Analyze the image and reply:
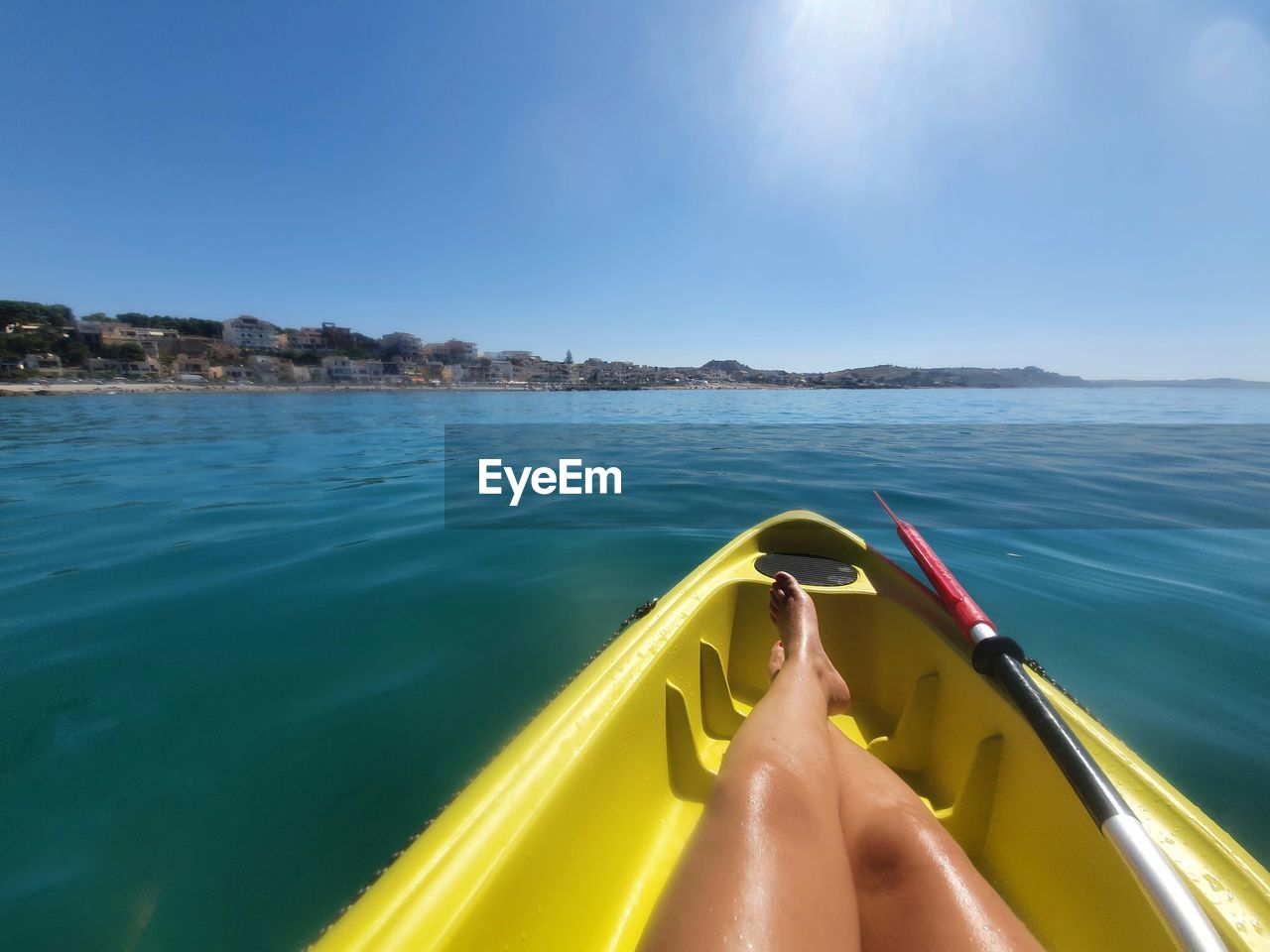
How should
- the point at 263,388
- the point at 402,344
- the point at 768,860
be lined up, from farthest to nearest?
the point at 402,344, the point at 263,388, the point at 768,860

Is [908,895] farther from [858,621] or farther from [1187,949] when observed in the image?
[858,621]

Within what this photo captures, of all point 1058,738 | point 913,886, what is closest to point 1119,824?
point 1058,738

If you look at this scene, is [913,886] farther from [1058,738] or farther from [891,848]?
[1058,738]

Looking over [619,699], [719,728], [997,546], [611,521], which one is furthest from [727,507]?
[619,699]

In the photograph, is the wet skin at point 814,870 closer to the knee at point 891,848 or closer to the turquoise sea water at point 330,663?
the knee at point 891,848

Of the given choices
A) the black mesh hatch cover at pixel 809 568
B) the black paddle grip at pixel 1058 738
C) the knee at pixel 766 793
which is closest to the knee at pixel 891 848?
the knee at pixel 766 793

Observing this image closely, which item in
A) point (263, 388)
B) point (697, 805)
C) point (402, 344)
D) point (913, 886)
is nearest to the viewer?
point (913, 886)
